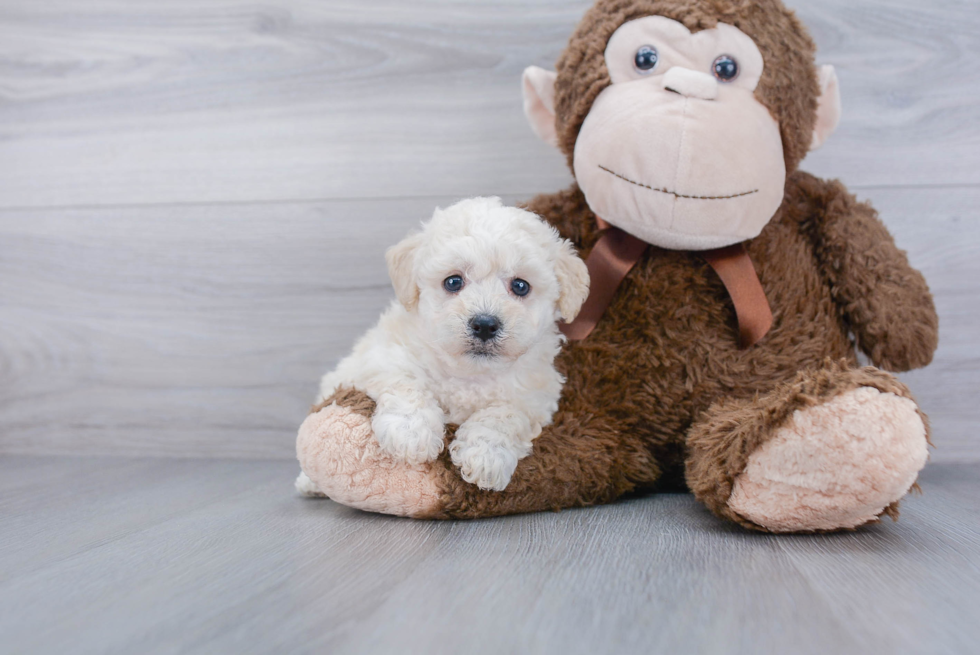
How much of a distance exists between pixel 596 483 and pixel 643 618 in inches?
14.3

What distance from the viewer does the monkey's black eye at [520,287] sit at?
90cm

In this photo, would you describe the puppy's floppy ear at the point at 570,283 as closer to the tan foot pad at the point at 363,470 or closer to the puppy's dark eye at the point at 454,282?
the puppy's dark eye at the point at 454,282

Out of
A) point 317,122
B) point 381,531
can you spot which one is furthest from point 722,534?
point 317,122

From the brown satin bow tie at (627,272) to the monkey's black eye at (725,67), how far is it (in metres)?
0.23

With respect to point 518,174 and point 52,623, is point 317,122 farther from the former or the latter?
point 52,623

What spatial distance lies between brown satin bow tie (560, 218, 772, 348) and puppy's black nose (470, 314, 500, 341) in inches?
7.8

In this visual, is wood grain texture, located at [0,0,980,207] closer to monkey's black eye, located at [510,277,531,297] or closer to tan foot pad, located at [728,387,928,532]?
monkey's black eye, located at [510,277,531,297]

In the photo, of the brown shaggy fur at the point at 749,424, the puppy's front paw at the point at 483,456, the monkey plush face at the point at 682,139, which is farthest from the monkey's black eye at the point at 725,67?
the puppy's front paw at the point at 483,456

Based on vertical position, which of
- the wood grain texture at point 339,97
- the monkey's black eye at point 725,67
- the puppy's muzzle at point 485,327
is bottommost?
the puppy's muzzle at point 485,327

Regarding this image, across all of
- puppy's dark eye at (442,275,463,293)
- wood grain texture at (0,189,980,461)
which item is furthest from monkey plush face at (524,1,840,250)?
wood grain texture at (0,189,980,461)

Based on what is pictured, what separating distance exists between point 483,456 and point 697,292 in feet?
1.29

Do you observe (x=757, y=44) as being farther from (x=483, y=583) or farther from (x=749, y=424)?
(x=483, y=583)

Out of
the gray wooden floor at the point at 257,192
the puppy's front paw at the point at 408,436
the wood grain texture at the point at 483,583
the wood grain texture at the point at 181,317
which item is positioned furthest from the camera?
the wood grain texture at the point at 181,317

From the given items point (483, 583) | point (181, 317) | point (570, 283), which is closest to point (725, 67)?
point (570, 283)
